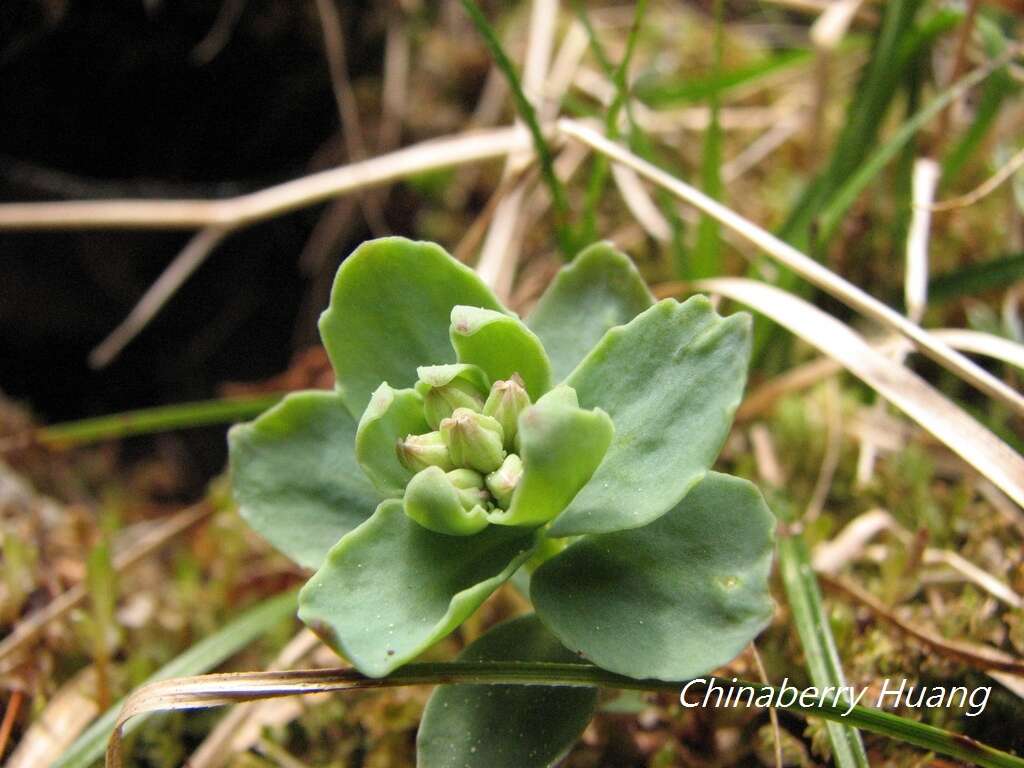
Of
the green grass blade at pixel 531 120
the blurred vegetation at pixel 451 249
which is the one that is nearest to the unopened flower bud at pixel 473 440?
the blurred vegetation at pixel 451 249

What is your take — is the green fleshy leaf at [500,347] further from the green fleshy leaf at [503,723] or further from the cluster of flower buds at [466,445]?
the green fleshy leaf at [503,723]

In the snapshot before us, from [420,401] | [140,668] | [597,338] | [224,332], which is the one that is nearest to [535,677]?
[420,401]

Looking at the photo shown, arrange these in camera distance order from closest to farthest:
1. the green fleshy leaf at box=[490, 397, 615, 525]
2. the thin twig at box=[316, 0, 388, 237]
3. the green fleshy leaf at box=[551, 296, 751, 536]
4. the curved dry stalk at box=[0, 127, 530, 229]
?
the green fleshy leaf at box=[490, 397, 615, 525] < the green fleshy leaf at box=[551, 296, 751, 536] < the curved dry stalk at box=[0, 127, 530, 229] < the thin twig at box=[316, 0, 388, 237]

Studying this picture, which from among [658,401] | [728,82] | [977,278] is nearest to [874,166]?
[977,278]

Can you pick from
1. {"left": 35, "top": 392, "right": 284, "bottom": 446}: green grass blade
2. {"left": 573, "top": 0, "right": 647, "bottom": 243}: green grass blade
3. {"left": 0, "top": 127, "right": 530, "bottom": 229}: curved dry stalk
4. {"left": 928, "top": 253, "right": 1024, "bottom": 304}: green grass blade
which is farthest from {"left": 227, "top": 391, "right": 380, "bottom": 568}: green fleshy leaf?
{"left": 928, "top": 253, "right": 1024, "bottom": 304}: green grass blade

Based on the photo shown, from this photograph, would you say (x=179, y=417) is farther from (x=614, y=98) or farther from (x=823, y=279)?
(x=823, y=279)

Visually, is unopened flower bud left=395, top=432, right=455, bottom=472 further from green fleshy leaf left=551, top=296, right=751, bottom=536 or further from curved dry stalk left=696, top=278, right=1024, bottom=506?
curved dry stalk left=696, top=278, right=1024, bottom=506
